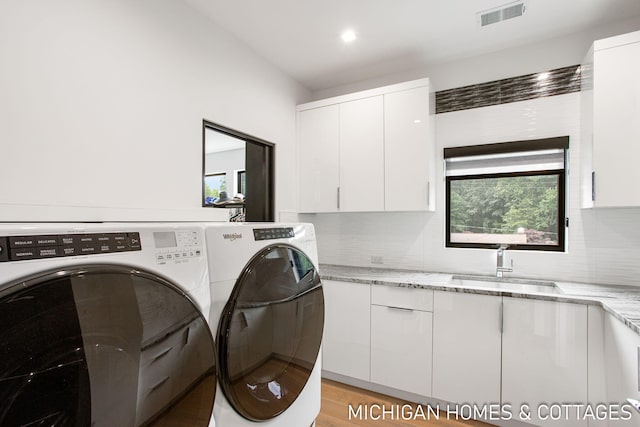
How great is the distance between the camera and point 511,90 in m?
2.61

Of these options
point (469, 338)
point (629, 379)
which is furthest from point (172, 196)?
point (629, 379)

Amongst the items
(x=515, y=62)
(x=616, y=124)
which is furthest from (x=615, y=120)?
(x=515, y=62)

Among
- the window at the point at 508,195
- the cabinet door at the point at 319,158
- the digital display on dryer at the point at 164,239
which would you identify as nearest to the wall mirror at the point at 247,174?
the cabinet door at the point at 319,158

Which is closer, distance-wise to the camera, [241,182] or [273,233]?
[273,233]

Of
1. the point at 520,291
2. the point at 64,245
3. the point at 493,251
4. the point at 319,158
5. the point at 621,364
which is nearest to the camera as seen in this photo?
the point at 64,245

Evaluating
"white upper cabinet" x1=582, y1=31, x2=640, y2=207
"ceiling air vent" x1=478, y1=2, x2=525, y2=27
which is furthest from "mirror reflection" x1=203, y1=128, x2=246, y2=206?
"white upper cabinet" x1=582, y1=31, x2=640, y2=207

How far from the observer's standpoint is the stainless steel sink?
2385 millimetres

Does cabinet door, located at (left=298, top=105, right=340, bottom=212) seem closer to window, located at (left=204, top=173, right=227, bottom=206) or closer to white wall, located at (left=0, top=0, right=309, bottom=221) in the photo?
window, located at (left=204, top=173, right=227, bottom=206)

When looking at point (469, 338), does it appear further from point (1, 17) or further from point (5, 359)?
point (1, 17)

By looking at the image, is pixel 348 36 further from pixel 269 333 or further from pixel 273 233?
pixel 269 333

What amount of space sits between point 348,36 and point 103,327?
8.09 ft

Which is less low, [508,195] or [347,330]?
[508,195]

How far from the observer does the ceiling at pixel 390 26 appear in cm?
210

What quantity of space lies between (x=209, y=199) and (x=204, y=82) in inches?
33.1
